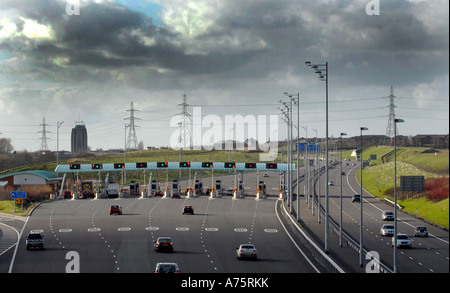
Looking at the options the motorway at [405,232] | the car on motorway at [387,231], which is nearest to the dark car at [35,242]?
the motorway at [405,232]

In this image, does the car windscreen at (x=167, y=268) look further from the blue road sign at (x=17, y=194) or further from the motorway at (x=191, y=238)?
the blue road sign at (x=17, y=194)

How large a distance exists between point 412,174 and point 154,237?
39.2m

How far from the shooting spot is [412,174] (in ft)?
248

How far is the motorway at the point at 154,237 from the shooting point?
38.8 metres

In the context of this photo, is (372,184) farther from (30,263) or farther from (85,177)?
(30,263)

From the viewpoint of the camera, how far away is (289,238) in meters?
53.6

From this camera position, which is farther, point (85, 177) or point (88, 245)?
point (85, 177)

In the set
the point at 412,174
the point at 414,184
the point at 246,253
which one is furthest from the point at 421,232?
the point at 246,253

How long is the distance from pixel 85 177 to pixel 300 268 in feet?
385

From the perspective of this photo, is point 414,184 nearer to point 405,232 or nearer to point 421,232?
Result: point 421,232

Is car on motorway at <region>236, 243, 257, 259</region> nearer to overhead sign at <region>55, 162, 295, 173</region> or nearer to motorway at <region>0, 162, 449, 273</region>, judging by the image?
motorway at <region>0, 162, 449, 273</region>
